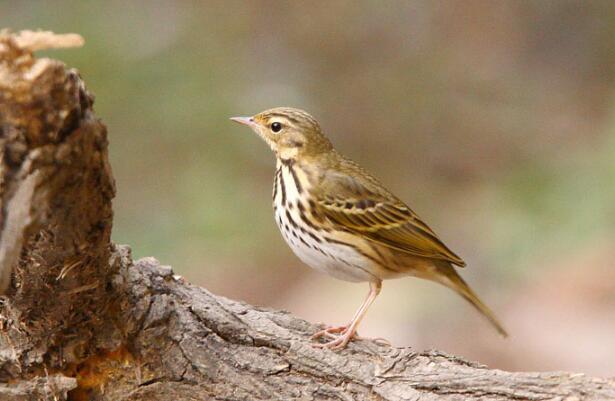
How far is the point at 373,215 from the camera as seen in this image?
4340 mm

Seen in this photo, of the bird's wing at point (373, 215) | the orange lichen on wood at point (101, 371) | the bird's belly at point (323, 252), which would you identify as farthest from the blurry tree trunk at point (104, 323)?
the bird's wing at point (373, 215)

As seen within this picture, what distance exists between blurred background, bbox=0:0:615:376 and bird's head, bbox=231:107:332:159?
8.60ft

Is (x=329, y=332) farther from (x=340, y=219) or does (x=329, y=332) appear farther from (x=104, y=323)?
(x=104, y=323)

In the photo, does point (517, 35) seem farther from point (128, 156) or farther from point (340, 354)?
point (340, 354)

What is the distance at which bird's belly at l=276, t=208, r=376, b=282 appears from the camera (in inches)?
165

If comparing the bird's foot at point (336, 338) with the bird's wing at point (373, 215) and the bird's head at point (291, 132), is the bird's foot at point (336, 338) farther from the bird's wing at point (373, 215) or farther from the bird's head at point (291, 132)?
the bird's head at point (291, 132)

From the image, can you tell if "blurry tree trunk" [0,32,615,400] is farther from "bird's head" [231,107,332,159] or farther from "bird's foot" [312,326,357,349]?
"bird's head" [231,107,332,159]

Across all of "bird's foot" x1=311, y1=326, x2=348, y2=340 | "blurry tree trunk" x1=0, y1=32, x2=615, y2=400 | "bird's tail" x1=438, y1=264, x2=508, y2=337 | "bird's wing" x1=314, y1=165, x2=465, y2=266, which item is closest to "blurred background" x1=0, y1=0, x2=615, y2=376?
"bird's tail" x1=438, y1=264, x2=508, y2=337

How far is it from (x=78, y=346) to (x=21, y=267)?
443mm

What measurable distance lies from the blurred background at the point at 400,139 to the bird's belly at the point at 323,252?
263cm

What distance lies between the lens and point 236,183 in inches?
315

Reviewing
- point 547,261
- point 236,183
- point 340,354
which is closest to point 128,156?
point 236,183

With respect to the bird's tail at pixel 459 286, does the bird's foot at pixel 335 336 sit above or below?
below

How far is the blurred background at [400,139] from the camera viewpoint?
7.24m
